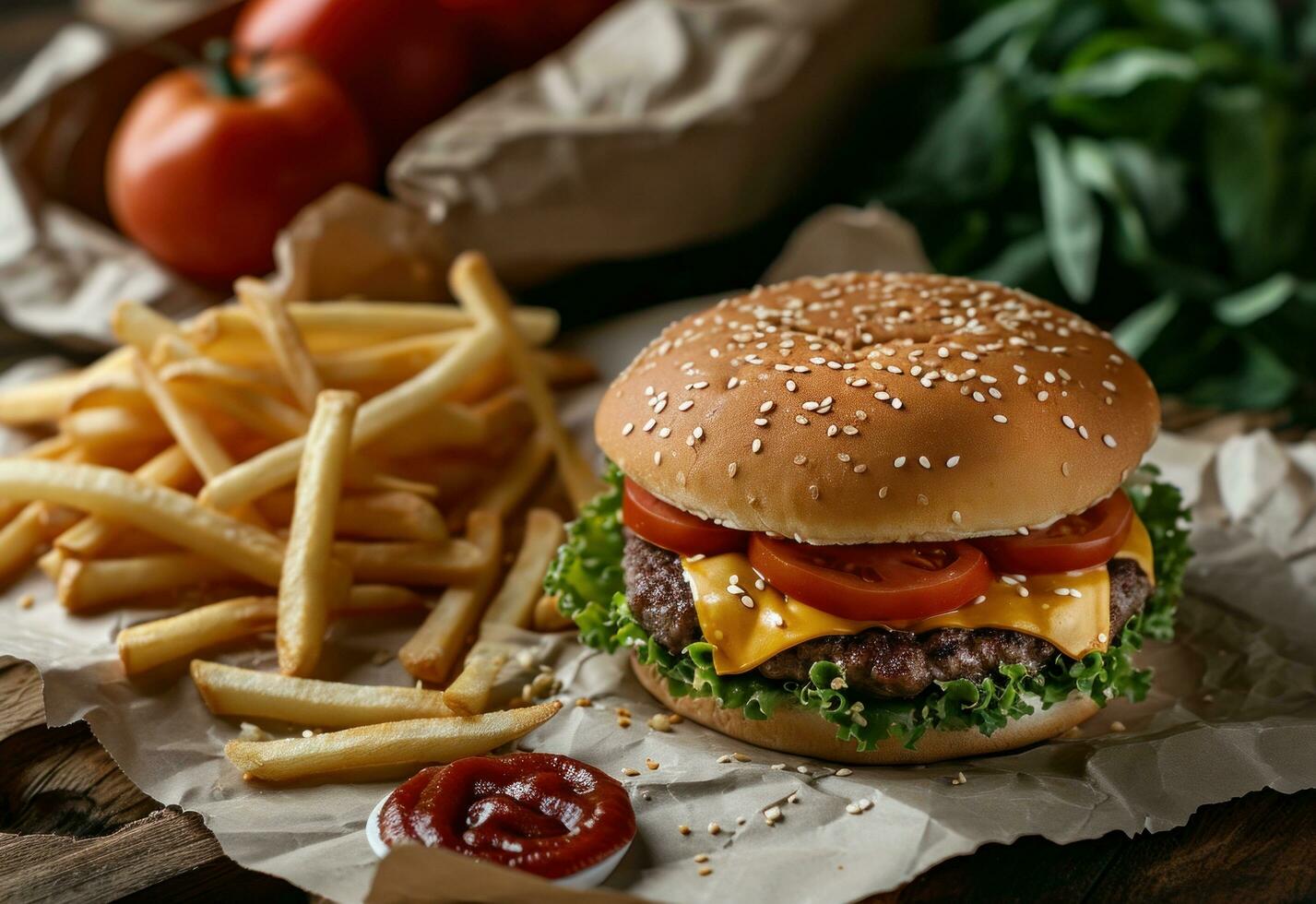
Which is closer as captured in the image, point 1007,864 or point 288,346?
point 1007,864

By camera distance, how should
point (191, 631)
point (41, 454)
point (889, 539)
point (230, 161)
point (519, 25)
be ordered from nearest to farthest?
point (889, 539) < point (191, 631) < point (41, 454) < point (230, 161) < point (519, 25)

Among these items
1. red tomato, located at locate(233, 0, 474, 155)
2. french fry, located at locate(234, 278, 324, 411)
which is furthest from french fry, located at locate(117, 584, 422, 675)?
red tomato, located at locate(233, 0, 474, 155)

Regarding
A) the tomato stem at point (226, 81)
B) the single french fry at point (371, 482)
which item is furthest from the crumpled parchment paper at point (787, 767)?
the tomato stem at point (226, 81)

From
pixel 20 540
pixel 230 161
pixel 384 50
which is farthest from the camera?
pixel 384 50

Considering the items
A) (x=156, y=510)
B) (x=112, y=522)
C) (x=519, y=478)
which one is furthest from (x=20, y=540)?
(x=519, y=478)

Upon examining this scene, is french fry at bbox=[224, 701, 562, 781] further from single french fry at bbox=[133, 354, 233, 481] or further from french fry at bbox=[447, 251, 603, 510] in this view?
french fry at bbox=[447, 251, 603, 510]

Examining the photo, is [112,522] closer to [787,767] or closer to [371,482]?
[371,482]
